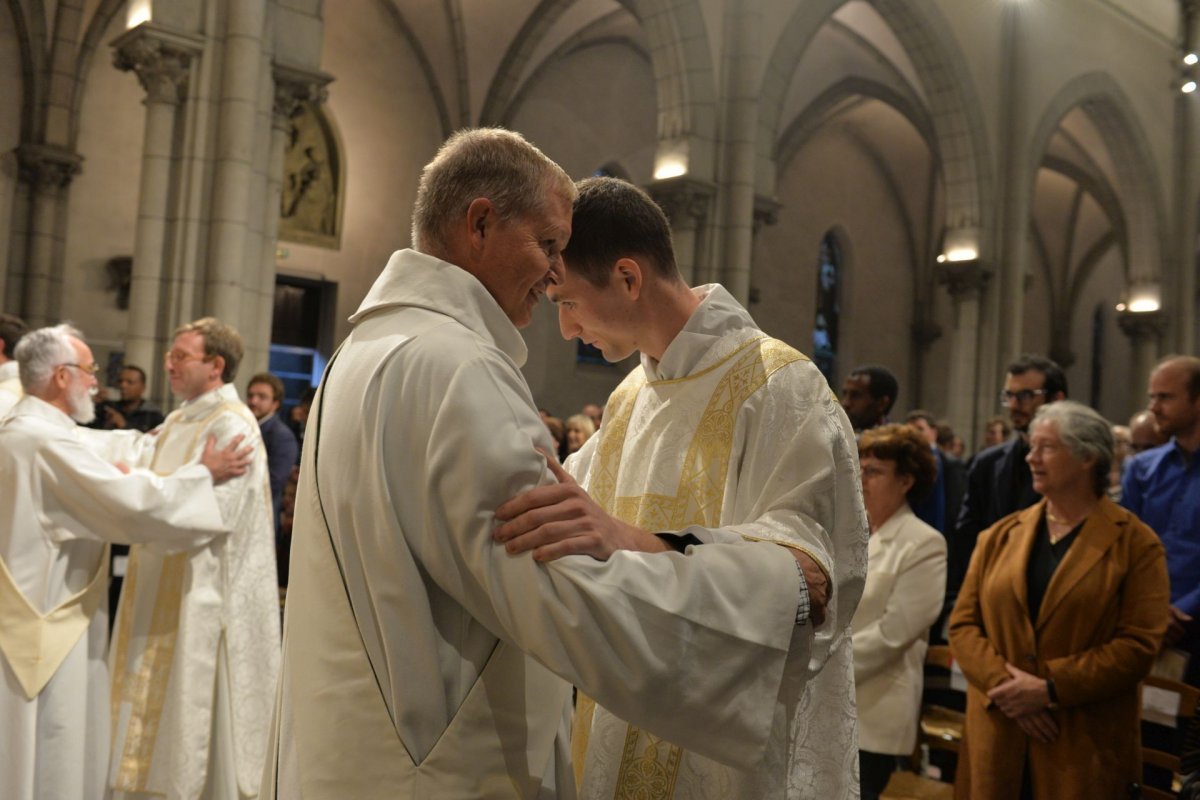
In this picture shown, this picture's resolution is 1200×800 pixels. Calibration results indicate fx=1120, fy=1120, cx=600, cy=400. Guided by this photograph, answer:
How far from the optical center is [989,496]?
5.28m

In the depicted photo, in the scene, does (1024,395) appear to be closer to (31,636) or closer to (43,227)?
(31,636)

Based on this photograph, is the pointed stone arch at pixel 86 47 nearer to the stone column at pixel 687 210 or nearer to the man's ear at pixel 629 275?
the stone column at pixel 687 210

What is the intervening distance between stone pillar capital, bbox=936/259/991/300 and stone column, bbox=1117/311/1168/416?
4.89 meters

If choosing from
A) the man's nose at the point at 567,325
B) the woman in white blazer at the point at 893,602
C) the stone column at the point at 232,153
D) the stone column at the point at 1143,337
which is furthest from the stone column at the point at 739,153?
the stone column at the point at 1143,337

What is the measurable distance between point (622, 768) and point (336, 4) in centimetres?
1411

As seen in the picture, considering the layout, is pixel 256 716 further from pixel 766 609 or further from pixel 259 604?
pixel 766 609

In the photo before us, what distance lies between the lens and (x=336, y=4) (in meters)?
14.4

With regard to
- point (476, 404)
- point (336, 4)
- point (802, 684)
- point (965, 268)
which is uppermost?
point (336, 4)

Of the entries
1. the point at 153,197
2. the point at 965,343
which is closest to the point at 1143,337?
the point at 965,343

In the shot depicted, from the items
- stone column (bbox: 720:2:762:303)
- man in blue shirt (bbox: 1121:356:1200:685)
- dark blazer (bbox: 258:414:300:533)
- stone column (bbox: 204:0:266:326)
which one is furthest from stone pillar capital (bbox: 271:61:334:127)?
man in blue shirt (bbox: 1121:356:1200:685)

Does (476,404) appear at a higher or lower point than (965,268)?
lower

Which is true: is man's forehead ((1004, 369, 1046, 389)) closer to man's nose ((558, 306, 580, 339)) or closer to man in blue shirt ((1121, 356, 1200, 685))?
man in blue shirt ((1121, 356, 1200, 685))

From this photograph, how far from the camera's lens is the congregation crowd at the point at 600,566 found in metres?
1.43

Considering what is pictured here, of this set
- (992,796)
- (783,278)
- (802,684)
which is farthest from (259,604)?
(783,278)
